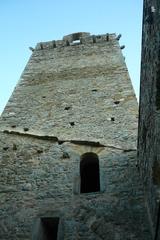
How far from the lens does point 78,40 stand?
540 inches

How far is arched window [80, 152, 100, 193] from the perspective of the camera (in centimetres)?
723

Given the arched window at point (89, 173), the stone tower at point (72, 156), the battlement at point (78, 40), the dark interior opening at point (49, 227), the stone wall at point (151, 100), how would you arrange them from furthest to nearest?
the battlement at point (78, 40)
the arched window at point (89, 173)
the dark interior opening at point (49, 227)
the stone tower at point (72, 156)
the stone wall at point (151, 100)

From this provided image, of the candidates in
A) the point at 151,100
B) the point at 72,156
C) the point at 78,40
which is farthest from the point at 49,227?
the point at 78,40

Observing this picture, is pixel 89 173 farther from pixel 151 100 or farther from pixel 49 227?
pixel 151 100

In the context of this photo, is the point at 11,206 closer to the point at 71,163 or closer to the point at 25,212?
the point at 25,212

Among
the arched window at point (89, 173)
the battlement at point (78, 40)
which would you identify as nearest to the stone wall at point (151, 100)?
the arched window at point (89, 173)

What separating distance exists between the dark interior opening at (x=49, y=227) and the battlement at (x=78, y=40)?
8.48m

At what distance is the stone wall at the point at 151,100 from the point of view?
4.24 m

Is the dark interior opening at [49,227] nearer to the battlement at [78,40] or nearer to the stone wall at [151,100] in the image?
the stone wall at [151,100]

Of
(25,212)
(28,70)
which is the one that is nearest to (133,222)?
(25,212)

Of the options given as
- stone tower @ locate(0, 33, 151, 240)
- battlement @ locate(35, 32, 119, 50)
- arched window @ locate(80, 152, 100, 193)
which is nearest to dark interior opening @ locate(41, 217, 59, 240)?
stone tower @ locate(0, 33, 151, 240)

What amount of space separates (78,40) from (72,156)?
25.4 ft

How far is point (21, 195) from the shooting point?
6367mm

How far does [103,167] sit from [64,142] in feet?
4.13
